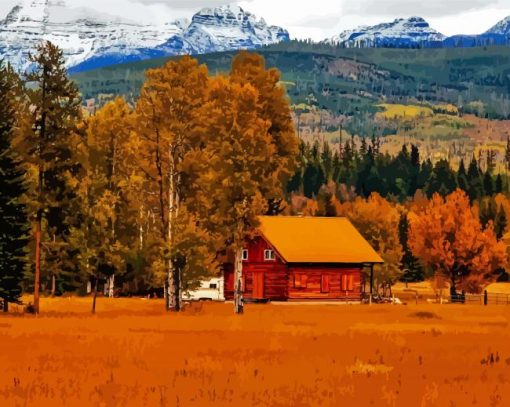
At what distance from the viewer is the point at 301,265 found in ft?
242

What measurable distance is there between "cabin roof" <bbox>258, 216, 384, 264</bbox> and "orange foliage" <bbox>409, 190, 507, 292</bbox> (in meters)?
5.99

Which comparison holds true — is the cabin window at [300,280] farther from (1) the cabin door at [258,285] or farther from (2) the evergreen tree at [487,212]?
(2) the evergreen tree at [487,212]

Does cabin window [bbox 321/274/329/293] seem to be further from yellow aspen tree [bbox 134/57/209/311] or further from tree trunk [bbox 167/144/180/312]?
yellow aspen tree [bbox 134/57/209/311]

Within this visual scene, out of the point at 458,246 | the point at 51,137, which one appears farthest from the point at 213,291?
the point at 51,137

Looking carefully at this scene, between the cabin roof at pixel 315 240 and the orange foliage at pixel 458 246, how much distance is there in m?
5.99

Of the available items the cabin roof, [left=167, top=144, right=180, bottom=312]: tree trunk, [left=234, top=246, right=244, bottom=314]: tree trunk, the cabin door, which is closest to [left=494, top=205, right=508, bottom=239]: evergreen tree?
the cabin roof

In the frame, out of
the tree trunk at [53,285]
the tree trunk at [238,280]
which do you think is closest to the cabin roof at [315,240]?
the tree trunk at [53,285]

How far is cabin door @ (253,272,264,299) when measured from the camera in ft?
245

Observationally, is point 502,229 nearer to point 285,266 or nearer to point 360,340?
point 285,266

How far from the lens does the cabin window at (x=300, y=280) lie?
243 ft

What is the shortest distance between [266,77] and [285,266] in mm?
19011

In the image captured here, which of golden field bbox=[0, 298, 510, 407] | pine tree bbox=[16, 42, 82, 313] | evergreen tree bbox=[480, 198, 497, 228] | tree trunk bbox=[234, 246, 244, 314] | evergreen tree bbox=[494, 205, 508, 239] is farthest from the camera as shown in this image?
evergreen tree bbox=[480, 198, 497, 228]

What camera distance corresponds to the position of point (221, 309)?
57594mm

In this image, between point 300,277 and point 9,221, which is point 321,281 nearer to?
point 300,277
